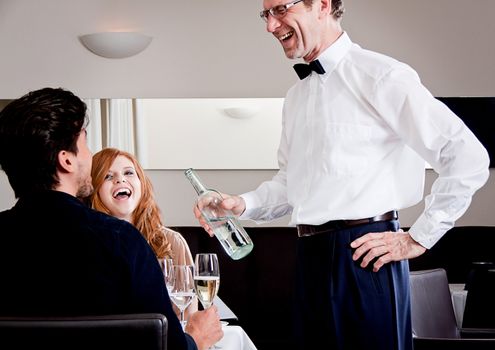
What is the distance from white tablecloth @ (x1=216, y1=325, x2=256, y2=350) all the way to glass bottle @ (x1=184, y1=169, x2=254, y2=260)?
22cm

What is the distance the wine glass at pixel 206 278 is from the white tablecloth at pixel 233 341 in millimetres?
137

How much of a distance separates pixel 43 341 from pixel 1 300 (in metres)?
0.27

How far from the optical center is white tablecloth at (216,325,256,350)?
217 cm

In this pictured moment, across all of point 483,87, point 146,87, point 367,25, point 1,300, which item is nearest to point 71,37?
point 146,87

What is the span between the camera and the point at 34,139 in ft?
5.24

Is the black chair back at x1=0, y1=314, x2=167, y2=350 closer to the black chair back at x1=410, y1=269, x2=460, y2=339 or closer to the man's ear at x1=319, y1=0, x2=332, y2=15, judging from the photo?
the man's ear at x1=319, y1=0, x2=332, y2=15

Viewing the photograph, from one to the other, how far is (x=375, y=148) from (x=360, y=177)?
76 mm

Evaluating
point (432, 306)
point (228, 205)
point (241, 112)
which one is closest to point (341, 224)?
point (228, 205)

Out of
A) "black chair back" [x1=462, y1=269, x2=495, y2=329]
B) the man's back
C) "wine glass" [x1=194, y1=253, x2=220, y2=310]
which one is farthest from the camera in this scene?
"black chair back" [x1=462, y1=269, x2=495, y2=329]

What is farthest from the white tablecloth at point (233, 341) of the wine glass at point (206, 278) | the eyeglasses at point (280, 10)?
the eyeglasses at point (280, 10)

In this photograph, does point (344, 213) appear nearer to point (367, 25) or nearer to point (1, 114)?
point (1, 114)

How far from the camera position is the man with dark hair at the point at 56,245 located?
151cm

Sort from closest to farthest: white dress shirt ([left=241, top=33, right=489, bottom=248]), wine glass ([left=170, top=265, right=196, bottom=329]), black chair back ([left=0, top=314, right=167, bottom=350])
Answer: black chair back ([left=0, top=314, right=167, bottom=350]) < white dress shirt ([left=241, top=33, right=489, bottom=248]) < wine glass ([left=170, top=265, right=196, bottom=329])

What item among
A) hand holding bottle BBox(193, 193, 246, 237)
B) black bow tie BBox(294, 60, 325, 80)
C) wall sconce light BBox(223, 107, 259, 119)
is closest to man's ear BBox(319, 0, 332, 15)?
black bow tie BBox(294, 60, 325, 80)
